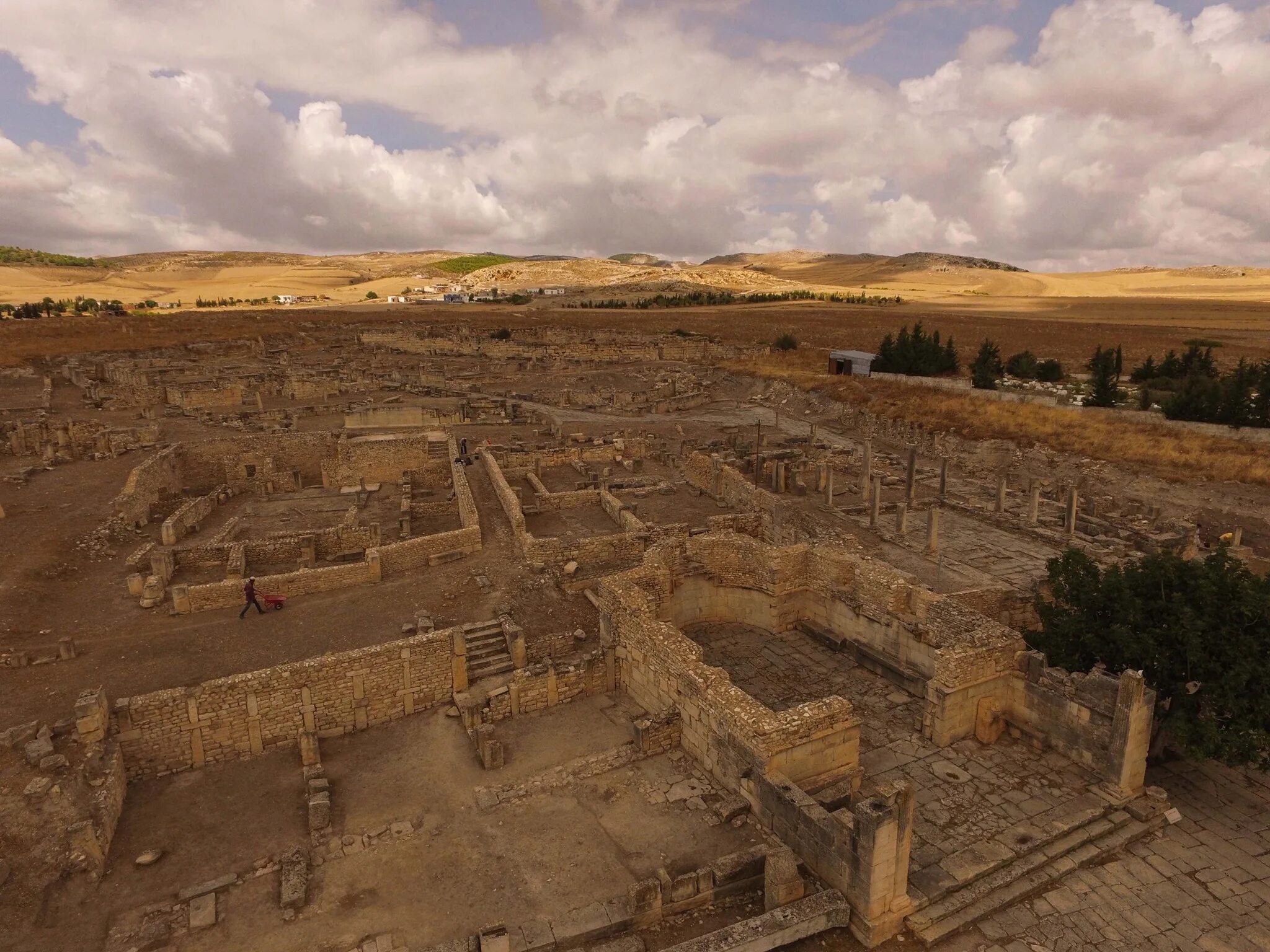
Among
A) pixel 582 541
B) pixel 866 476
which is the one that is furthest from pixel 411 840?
pixel 866 476

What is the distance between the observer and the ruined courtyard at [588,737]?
28.5ft

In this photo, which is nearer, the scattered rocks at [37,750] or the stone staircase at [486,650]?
the scattered rocks at [37,750]

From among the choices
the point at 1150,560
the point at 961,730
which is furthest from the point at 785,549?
the point at 1150,560

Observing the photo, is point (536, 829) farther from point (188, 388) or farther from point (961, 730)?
point (188, 388)

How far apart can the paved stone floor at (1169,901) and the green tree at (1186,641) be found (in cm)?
107

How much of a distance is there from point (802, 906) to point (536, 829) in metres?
3.67

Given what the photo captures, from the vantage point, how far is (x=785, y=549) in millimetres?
15898

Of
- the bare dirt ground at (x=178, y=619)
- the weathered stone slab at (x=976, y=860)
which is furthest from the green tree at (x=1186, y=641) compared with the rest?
the bare dirt ground at (x=178, y=619)

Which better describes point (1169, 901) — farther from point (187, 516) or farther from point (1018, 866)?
point (187, 516)

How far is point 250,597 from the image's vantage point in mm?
15023

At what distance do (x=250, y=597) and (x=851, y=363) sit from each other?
46906mm

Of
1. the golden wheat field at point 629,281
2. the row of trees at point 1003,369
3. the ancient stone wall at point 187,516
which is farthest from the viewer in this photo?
the golden wheat field at point 629,281

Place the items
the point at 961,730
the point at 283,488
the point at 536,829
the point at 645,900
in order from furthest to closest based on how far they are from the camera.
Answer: the point at 283,488, the point at 961,730, the point at 536,829, the point at 645,900

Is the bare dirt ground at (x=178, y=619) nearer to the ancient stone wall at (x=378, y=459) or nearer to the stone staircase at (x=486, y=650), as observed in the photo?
the stone staircase at (x=486, y=650)
